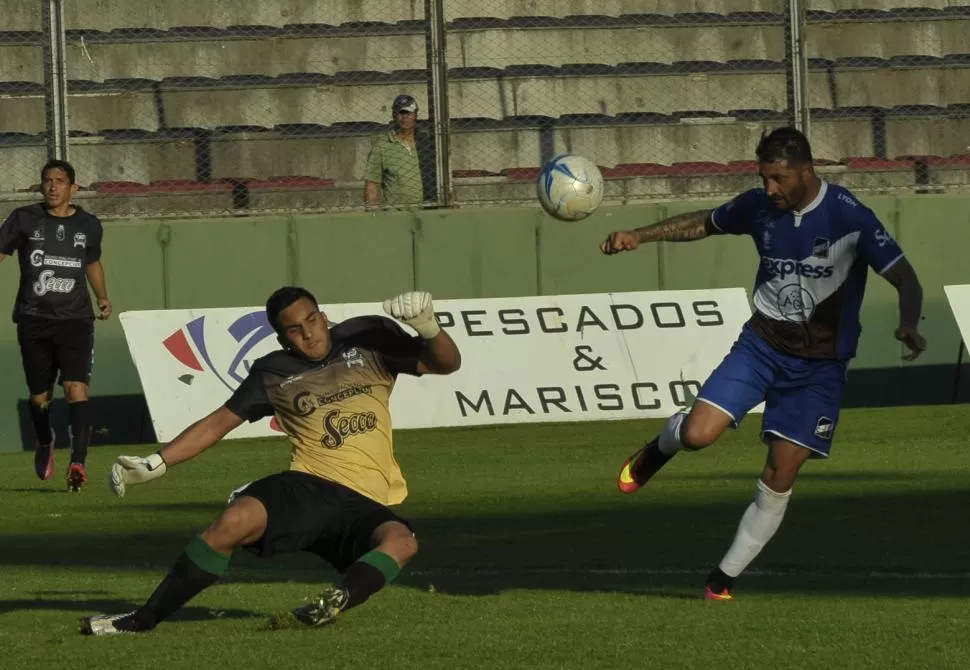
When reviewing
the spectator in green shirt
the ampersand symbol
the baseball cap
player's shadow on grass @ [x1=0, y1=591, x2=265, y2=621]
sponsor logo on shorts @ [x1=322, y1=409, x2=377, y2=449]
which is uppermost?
the baseball cap

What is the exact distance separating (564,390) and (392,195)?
290 centimetres

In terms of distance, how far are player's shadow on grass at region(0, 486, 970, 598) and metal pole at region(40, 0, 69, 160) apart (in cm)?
616

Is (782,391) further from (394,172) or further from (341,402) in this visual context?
(394,172)

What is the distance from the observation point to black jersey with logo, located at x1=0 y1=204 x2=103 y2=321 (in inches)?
502

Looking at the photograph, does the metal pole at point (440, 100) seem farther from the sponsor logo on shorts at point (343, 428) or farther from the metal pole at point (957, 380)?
the sponsor logo on shorts at point (343, 428)

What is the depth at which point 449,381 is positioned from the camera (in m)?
15.3

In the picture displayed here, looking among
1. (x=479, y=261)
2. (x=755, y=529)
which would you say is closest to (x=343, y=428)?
(x=755, y=529)

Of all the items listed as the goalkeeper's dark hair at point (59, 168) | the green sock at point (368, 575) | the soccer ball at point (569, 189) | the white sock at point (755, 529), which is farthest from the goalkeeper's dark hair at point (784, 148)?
the goalkeeper's dark hair at point (59, 168)

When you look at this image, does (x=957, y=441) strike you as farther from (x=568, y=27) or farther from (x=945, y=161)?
(x=568, y=27)

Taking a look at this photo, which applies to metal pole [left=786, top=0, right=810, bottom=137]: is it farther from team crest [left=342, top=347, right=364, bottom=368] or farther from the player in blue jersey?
team crest [left=342, top=347, right=364, bottom=368]

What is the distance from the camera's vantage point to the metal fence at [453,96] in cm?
1678

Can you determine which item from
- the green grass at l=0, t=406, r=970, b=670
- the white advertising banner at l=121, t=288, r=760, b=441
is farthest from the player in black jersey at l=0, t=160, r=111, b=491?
the white advertising banner at l=121, t=288, r=760, b=441

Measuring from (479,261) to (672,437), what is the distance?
935cm

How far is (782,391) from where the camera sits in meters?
7.34
